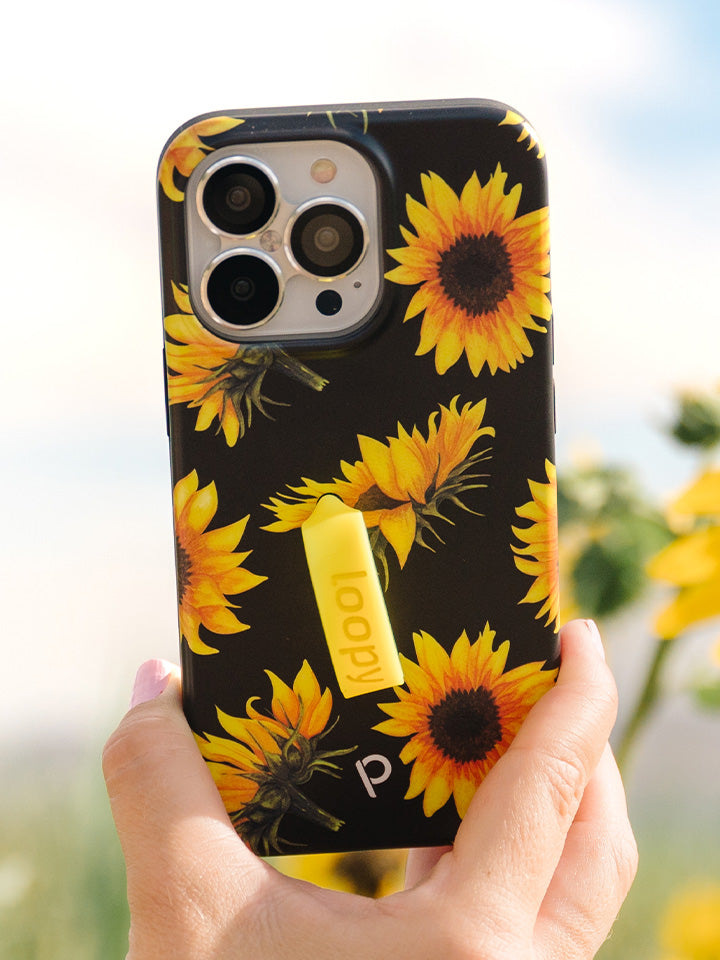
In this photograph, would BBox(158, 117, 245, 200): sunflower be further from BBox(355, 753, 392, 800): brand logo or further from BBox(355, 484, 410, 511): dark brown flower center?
BBox(355, 753, 392, 800): brand logo

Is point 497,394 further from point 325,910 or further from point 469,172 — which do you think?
point 325,910

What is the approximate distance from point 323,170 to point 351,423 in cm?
10

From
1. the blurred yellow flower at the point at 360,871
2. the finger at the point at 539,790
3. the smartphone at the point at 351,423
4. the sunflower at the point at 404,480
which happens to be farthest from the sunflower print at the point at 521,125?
the blurred yellow flower at the point at 360,871

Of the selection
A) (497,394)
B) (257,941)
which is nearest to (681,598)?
(497,394)

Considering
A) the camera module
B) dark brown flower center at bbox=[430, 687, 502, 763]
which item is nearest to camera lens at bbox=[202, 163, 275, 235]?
the camera module

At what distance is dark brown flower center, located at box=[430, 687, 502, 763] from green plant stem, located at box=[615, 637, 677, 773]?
16cm

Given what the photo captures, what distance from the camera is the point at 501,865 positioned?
1.08ft

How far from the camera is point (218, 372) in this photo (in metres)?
0.40

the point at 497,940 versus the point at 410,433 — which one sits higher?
the point at 410,433

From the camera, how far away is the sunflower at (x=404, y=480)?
1.31ft

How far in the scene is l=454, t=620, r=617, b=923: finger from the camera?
33 centimetres

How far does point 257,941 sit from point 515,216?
0.90ft

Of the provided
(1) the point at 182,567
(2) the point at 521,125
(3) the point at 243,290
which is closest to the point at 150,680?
(1) the point at 182,567

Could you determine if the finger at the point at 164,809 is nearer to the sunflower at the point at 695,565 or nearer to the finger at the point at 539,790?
the finger at the point at 539,790
